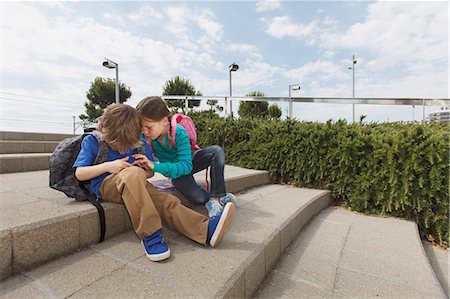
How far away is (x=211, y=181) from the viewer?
2.27m

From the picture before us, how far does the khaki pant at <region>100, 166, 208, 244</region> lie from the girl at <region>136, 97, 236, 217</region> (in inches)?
8.3

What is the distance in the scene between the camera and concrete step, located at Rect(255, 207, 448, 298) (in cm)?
154

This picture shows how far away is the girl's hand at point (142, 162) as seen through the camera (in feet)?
5.60

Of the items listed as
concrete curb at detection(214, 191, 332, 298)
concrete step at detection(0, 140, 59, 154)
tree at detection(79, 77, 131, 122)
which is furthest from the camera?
tree at detection(79, 77, 131, 122)

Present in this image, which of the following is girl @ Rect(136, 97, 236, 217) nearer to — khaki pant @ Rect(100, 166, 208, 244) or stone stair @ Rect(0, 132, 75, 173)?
khaki pant @ Rect(100, 166, 208, 244)

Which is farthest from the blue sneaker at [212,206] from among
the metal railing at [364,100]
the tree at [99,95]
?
the tree at [99,95]

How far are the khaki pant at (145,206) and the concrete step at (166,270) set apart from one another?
4.6 inches

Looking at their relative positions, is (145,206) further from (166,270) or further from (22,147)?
(22,147)

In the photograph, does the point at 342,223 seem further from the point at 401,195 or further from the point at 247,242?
the point at 247,242

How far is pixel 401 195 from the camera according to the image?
9.04 ft

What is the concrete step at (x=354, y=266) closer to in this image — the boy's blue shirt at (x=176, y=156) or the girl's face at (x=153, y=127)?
the boy's blue shirt at (x=176, y=156)

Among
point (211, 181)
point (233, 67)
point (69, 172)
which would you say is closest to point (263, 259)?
point (211, 181)

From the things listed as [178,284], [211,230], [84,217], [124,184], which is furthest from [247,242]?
[84,217]

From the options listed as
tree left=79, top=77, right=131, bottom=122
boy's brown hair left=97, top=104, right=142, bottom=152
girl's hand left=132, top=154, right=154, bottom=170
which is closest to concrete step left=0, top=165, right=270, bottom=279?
girl's hand left=132, top=154, right=154, bottom=170
